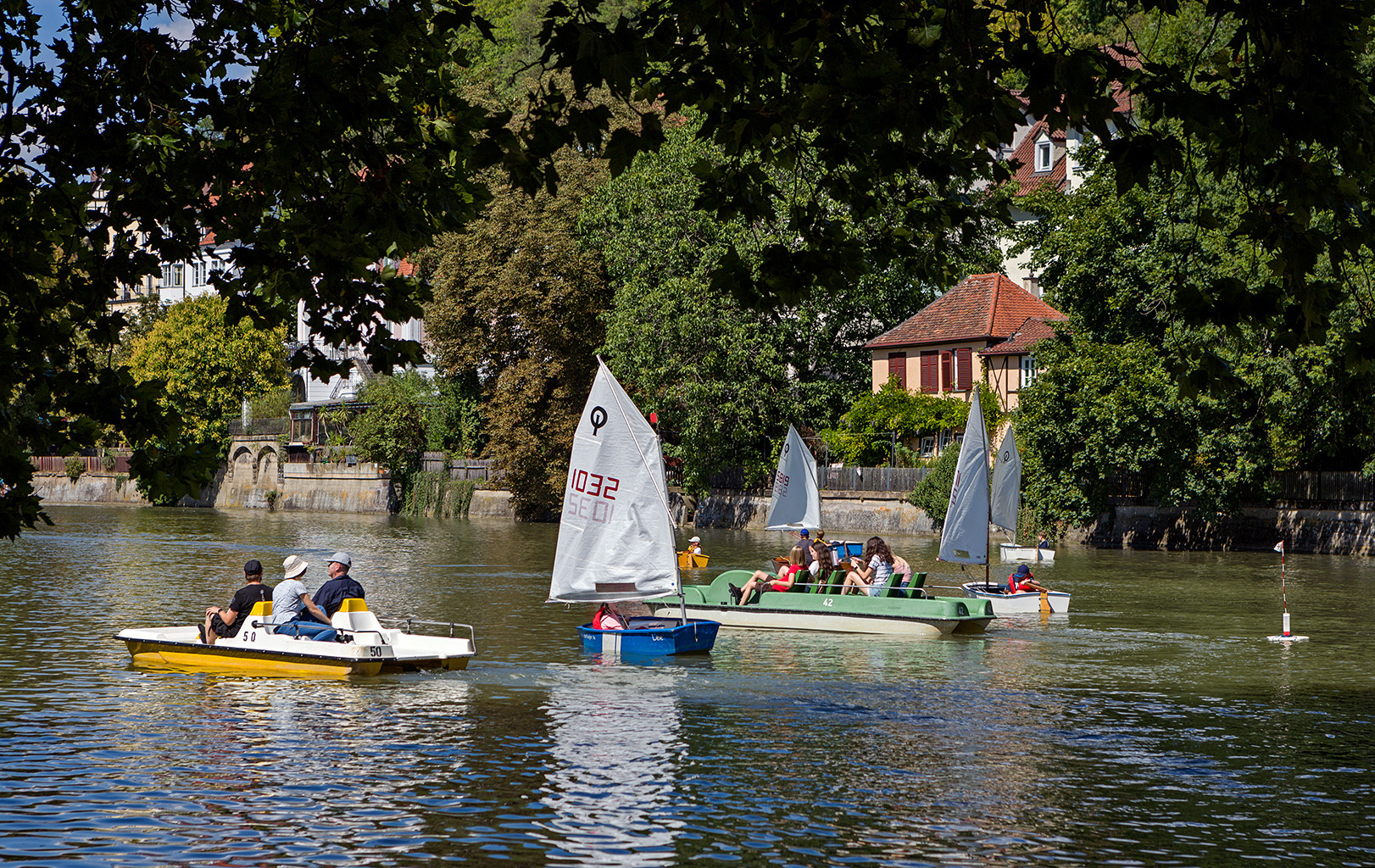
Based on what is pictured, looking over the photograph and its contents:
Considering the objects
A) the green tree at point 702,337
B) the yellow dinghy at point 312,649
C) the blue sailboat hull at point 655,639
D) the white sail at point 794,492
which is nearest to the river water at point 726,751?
the yellow dinghy at point 312,649

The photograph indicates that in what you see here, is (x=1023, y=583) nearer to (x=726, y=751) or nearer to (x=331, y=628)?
(x=331, y=628)

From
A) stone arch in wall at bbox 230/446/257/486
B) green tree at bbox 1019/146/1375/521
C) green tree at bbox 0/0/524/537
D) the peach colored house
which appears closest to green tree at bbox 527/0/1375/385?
green tree at bbox 0/0/524/537

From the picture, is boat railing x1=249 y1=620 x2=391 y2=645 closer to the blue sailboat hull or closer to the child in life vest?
the blue sailboat hull

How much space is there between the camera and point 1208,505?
50.6 meters

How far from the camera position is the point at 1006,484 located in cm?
4481

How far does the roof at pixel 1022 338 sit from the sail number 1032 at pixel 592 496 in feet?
140

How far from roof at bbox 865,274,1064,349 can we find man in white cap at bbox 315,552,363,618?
48.3 metres

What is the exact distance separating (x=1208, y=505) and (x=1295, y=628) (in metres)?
21.7

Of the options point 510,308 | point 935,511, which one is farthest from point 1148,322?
point 510,308

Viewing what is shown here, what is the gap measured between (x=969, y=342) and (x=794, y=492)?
22251 millimetres

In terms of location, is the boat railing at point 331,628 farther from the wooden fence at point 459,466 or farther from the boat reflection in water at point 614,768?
the wooden fence at point 459,466

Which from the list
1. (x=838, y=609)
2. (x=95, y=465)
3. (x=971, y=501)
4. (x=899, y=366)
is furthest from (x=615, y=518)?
(x=95, y=465)

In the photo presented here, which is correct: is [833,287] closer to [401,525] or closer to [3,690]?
[3,690]

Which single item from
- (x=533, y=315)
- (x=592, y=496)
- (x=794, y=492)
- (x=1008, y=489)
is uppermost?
(x=533, y=315)
